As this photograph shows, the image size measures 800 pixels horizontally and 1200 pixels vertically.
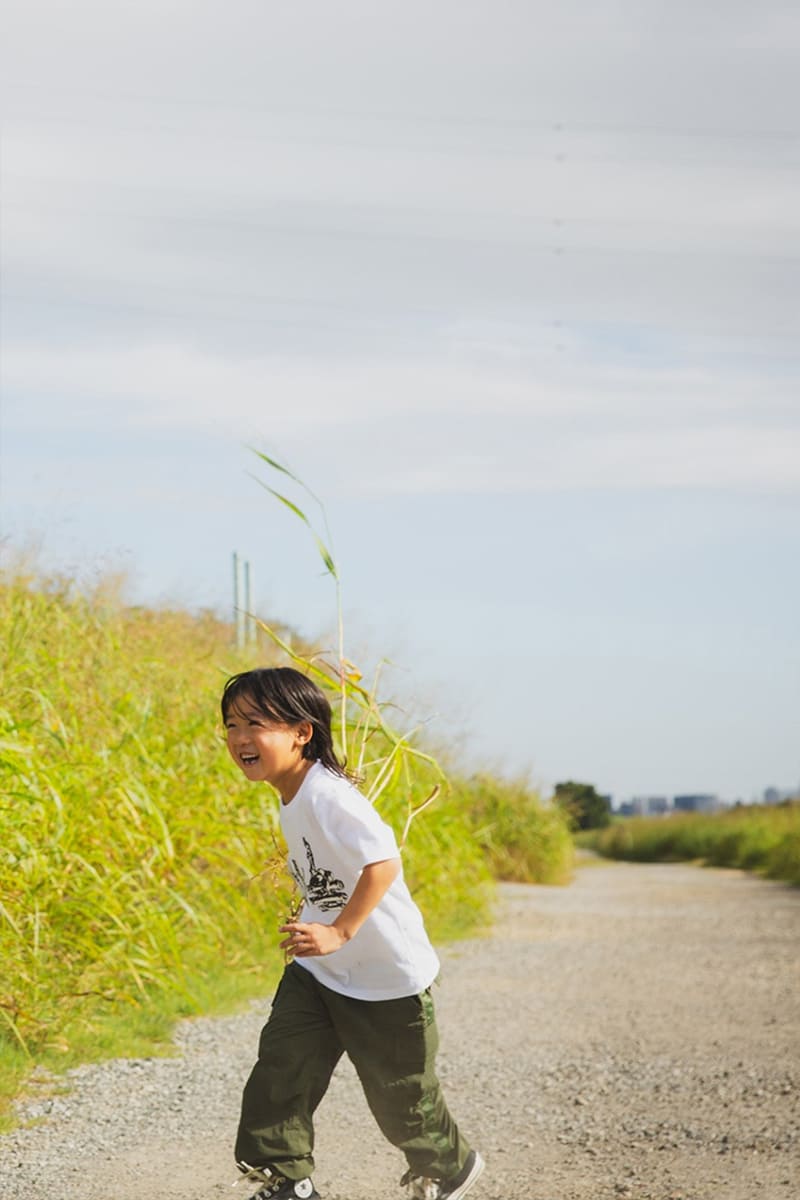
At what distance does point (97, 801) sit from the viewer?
663 centimetres

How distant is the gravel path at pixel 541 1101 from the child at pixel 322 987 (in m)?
0.60

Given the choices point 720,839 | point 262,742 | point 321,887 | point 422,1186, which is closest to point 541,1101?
point 422,1186

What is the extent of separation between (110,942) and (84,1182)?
6.56 feet

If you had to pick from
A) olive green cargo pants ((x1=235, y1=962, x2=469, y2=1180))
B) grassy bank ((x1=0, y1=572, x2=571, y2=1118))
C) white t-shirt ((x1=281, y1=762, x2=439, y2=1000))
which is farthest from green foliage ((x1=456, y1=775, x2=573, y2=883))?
white t-shirt ((x1=281, y1=762, x2=439, y2=1000))

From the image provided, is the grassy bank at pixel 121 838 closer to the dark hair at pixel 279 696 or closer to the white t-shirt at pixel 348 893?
the white t-shirt at pixel 348 893

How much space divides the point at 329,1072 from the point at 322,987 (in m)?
0.23

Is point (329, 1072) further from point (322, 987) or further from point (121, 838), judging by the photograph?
point (121, 838)

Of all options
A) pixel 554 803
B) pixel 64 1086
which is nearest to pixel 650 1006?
pixel 64 1086

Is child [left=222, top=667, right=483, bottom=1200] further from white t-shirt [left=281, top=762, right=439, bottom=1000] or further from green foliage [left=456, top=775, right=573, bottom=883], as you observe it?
green foliage [left=456, top=775, right=573, bottom=883]

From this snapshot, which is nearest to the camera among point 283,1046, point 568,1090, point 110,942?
point 283,1046

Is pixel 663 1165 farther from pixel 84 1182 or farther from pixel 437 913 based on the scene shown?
pixel 437 913

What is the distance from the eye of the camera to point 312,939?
338 cm

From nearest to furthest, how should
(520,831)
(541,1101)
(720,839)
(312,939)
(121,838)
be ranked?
(312,939)
(541,1101)
(121,838)
(520,831)
(720,839)

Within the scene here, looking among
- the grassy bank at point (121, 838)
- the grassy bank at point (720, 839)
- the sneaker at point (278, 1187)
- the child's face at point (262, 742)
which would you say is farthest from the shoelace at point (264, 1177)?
the grassy bank at point (720, 839)
